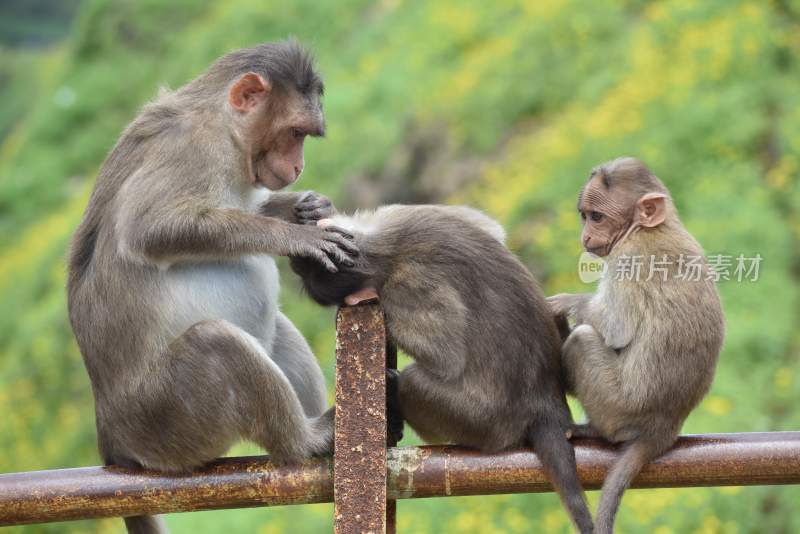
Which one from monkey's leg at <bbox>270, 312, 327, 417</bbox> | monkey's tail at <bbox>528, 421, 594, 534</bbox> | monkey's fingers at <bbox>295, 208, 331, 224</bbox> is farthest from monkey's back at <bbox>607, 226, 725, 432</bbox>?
monkey's leg at <bbox>270, 312, 327, 417</bbox>

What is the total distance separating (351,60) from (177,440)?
38.9ft

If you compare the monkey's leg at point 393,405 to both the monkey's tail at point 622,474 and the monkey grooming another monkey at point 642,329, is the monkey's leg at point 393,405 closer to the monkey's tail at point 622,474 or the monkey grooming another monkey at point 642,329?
the monkey grooming another monkey at point 642,329

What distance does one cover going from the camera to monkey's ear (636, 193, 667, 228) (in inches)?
163

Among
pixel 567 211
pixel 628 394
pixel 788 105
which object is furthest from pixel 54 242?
pixel 628 394

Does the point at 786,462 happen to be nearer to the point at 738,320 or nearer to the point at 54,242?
the point at 738,320

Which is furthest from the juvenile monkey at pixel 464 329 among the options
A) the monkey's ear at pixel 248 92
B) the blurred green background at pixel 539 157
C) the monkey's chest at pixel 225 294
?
the blurred green background at pixel 539 157

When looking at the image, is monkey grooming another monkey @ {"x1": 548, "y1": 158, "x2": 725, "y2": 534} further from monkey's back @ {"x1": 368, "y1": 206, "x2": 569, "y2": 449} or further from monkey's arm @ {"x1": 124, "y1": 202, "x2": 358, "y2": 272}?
monkey's arm @ {"x1": 124, "y1": 202, "x2": 358, "y2": 272}

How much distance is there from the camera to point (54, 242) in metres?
16.6

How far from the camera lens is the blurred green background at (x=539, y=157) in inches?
306

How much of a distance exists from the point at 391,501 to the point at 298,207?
3.98 feet

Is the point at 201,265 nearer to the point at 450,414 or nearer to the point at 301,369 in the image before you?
the point at 301,369

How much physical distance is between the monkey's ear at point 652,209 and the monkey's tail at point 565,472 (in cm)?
101

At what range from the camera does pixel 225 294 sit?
4.21 meters

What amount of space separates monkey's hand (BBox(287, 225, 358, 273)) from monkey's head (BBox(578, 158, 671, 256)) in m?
1.06
